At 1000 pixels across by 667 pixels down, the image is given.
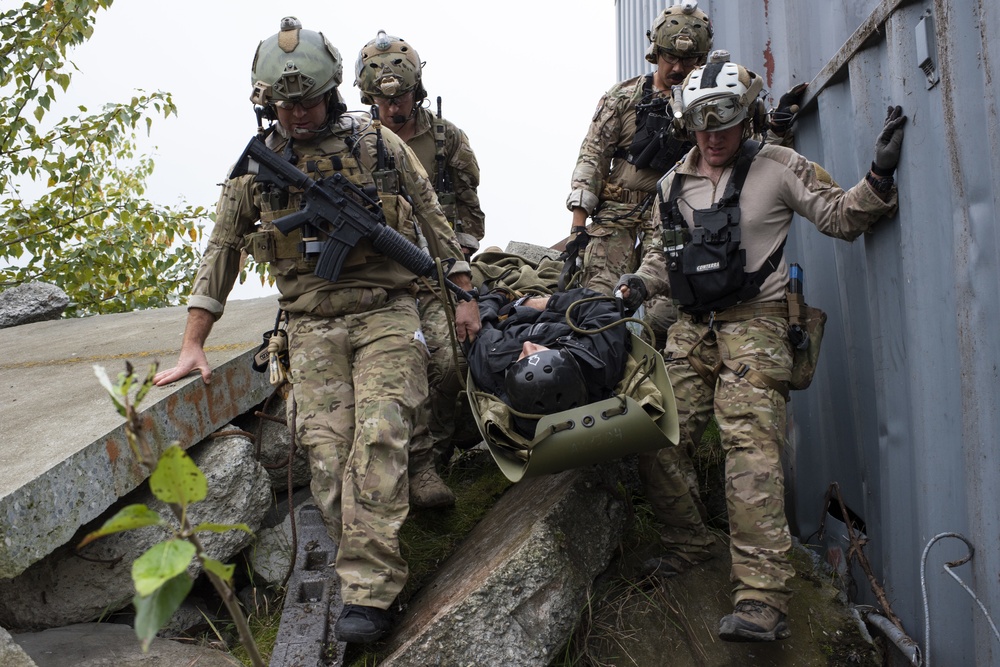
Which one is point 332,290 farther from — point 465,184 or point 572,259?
point 465,184

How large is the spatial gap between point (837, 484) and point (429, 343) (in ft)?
6.15

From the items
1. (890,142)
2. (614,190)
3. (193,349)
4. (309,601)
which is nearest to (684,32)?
(614,190)

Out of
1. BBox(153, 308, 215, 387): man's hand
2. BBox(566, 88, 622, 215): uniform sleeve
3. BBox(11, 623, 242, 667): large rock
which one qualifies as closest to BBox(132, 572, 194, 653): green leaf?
BBox(11, 623, 242, 667): large rock

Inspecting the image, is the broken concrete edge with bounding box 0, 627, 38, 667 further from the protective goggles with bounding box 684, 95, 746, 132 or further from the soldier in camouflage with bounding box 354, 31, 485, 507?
the protective goggles with bounding box 684, 95, 746, 132

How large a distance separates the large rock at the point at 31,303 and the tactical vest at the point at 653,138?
493 centimetres

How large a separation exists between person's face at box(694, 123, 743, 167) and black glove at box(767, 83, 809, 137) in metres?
0.57

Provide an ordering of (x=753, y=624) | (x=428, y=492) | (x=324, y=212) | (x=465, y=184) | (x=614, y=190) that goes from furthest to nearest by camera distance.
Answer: (x=465, y=184), (x=614, y=190), (x=428, y=492), (x=324, y=212), (x=753, y=624)

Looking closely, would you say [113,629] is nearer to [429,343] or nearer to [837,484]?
[429,343]

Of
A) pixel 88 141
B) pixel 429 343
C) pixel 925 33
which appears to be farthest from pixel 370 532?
pixel 88 141

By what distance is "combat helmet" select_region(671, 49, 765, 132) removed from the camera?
3.44m

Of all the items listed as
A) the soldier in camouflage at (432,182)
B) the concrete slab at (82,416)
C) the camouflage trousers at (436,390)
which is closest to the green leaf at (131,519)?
the concrete slab at (82,416)

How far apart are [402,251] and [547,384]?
0.93 m

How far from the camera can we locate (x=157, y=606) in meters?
0.83

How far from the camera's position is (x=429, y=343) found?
436cm
